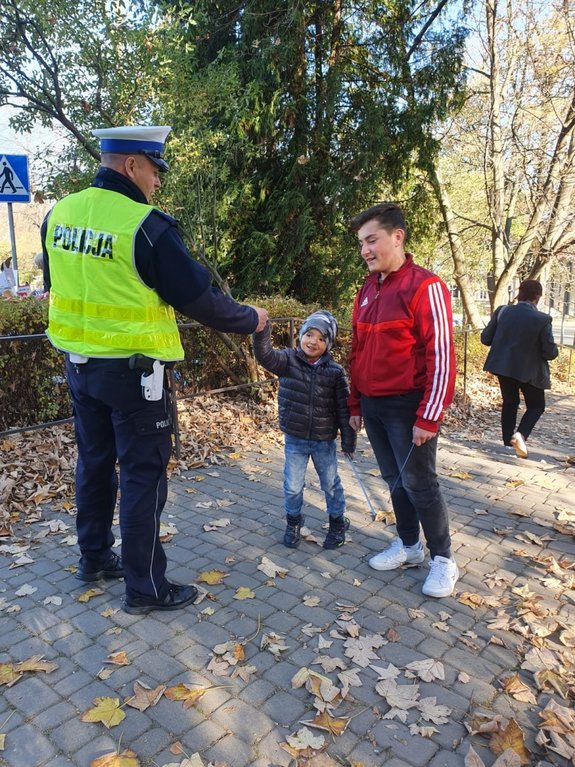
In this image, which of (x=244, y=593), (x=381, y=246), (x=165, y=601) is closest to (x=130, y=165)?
(x=381, y=246)

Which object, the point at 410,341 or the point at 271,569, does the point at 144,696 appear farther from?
the point at 410,341

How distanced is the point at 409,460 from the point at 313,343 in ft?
3.17

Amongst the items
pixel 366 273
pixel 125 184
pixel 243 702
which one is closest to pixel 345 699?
pixel 243 702

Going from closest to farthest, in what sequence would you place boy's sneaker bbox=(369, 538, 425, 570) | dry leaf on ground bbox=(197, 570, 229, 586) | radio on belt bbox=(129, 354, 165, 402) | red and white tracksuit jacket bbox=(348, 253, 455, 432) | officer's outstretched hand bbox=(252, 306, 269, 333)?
radio on belt bbox=(129, 354, 165, 402) → red and white tracksuit jacket bbox=(348, 253, 455, 432) → officer's outstretched hand bbox=(252, 306, 269, 333) → dry leaf on ground bbox=(197, 570, 229, 586) → boy's sneaker bbox=(369, 538, 425, 570)

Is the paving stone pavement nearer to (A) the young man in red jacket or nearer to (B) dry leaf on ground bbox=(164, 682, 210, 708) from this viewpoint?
(B) dry leaf on ground bbox=(164, 682, 210, 708)

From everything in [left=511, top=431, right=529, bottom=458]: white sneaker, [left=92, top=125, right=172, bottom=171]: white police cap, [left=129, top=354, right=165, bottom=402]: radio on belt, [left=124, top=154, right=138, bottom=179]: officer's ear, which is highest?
[left=92, top=125, right=172, bottom=171]: white police cap

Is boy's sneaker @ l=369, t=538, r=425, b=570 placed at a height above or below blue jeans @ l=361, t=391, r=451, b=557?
below

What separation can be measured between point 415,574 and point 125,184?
106 inches

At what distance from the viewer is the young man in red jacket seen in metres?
2.89

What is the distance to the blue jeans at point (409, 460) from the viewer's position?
3066 mm

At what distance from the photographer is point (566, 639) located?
2.84 meters

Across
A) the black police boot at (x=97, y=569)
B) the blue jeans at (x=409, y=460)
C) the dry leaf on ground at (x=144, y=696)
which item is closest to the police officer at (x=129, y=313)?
the black police boot at (x=97, y=569)

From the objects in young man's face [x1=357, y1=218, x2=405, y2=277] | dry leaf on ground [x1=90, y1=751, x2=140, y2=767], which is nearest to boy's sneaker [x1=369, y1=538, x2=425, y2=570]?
young man's face [x1=357, y1=218, x2=405, y2=277]

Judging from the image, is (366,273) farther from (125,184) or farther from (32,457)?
(125,184)
